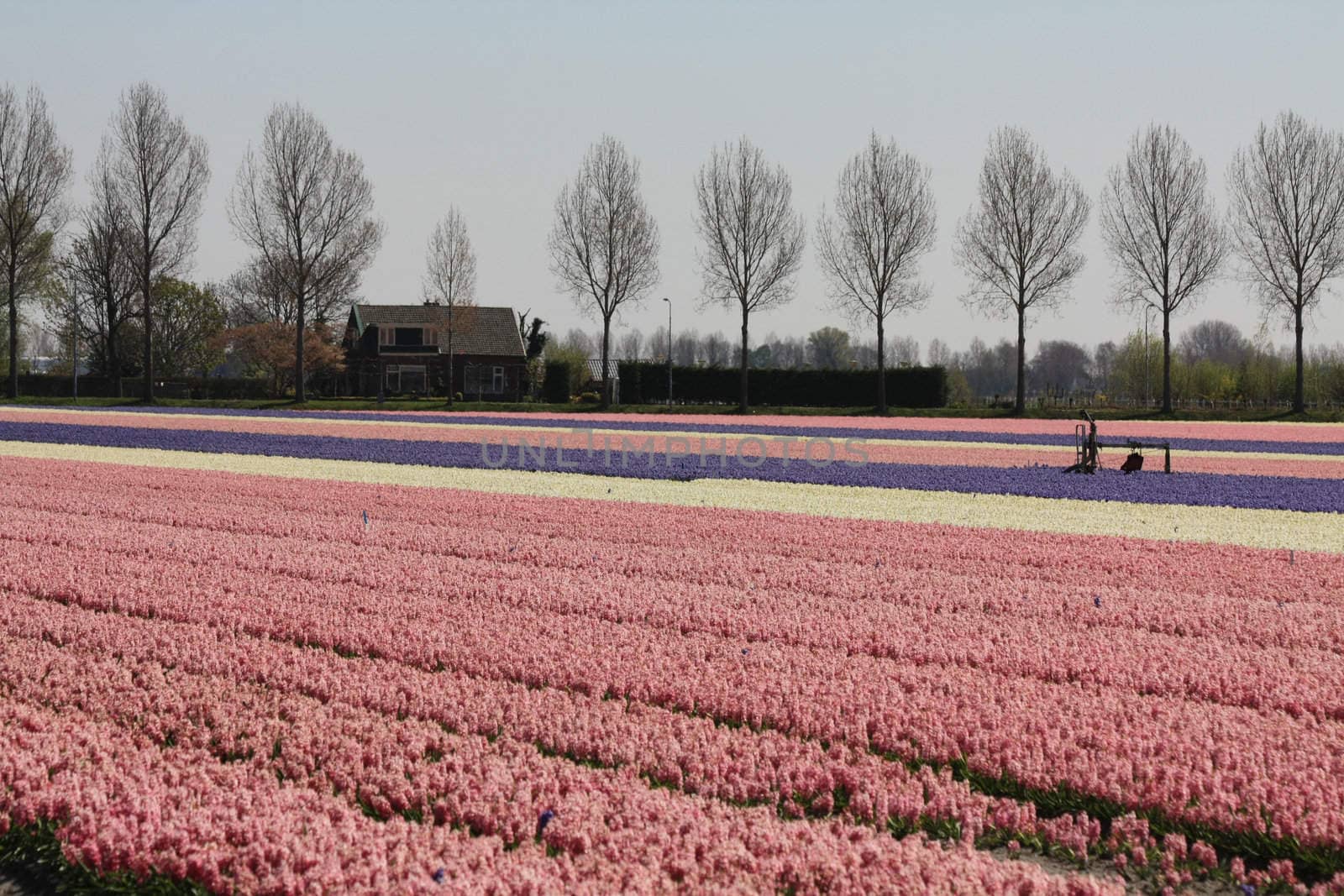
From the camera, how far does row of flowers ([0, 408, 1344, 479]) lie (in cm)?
2102

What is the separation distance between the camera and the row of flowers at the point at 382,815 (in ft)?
11.6

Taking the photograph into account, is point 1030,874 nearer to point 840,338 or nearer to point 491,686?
point 491,686

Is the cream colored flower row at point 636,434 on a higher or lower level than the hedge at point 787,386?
lower

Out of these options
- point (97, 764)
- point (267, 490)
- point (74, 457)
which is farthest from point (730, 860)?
point (74, 457)

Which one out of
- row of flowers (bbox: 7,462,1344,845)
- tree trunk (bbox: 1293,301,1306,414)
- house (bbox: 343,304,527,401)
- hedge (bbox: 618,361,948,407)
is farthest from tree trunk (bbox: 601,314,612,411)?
row of flowers (bbox: 7,462,1344,845)

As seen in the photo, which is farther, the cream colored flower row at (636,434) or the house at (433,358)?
the house at (433,358)

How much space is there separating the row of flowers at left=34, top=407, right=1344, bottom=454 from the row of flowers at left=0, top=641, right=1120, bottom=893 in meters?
24.4

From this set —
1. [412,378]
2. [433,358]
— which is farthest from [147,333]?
[433,358]

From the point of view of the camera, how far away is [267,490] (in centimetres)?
1427

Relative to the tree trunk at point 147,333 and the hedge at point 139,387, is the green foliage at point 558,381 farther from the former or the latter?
the tree trunk at point 147,333

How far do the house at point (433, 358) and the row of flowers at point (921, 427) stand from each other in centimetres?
2781

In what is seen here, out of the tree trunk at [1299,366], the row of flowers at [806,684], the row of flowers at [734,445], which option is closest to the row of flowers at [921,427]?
the row of flowers at [734,445]

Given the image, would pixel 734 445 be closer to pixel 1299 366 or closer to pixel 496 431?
pixel 496 431

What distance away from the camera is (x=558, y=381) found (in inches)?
2665
